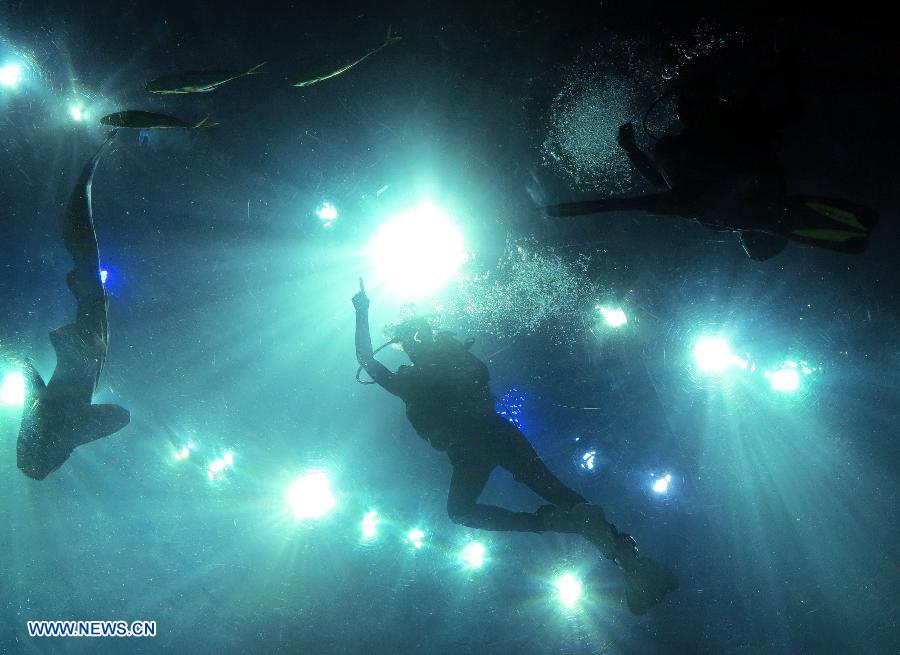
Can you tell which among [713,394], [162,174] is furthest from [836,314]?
[162,174]

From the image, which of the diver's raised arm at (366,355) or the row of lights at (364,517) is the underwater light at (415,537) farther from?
the diver's raised arm at (366,355)

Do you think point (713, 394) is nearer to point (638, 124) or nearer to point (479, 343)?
point (479, 343)

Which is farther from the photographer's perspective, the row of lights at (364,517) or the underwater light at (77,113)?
the row of lights at (364,517)

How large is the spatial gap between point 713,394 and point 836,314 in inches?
107

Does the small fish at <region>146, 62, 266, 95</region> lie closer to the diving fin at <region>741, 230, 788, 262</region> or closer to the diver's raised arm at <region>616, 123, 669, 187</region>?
the diver's raised arm at <region>616, 123, 669, 187</region>

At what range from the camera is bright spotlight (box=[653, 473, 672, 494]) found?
1025cm

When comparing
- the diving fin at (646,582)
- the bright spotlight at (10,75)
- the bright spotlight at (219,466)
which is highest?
the bright spotlight at (10,75)

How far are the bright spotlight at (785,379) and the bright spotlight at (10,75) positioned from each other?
13.1 meters

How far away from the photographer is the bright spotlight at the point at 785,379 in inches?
323

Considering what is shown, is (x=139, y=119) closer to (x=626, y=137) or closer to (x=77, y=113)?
(x=77, y=113)

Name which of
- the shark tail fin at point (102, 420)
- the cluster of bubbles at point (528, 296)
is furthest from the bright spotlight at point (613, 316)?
the shark tail fin at point (102, 420)

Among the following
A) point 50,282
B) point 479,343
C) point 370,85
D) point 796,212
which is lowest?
point 796,212

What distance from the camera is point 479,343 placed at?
9602 mm

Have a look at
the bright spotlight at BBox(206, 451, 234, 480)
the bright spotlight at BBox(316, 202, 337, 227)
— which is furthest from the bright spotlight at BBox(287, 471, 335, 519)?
the bright spotlight at BBox(316, 202, 337, 227)
